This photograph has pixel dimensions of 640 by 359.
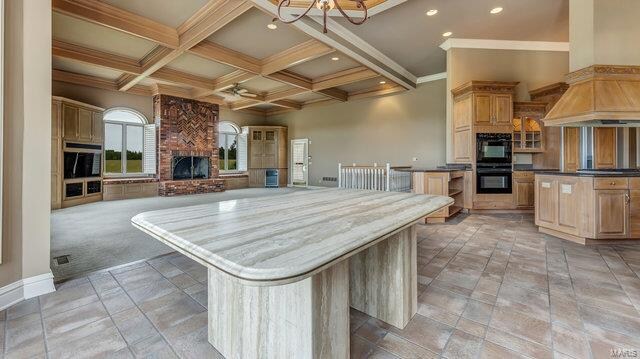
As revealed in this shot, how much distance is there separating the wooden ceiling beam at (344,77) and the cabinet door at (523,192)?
152 inches

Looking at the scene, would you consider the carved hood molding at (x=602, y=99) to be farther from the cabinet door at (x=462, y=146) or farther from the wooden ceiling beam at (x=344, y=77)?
the wooden ceiling beam at (x=344, y=77)

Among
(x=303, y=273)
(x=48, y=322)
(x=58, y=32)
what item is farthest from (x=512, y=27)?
(x=58, y=32)

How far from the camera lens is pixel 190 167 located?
843cm

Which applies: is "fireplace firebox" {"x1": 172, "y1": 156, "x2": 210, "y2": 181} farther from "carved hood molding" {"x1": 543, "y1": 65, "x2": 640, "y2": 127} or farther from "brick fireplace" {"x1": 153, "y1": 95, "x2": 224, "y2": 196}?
"carved hood molding" {"x1": 543, "y1": 65, "x2": 640, "y2": 127}

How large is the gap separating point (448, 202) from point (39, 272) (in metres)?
3.18

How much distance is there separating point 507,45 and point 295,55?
4.38 metres

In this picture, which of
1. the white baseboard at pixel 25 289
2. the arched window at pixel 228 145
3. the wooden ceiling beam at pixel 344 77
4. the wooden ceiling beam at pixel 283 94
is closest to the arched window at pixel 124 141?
the arched window at pixel 228 145

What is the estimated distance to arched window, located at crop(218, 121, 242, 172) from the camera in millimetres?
10086

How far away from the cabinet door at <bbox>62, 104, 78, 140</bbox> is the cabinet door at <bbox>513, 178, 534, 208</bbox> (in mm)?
9418

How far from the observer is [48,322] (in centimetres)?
170

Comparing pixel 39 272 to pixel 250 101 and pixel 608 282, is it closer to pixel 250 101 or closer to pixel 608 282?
pixel 608 282

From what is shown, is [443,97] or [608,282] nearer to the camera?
[608,282]

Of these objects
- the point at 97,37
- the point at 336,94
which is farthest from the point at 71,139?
the point at 336,94

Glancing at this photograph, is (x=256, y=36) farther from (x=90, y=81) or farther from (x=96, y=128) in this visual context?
(x=90, y=81)
